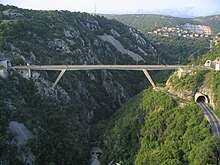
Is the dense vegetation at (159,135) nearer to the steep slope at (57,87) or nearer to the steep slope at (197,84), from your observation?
the steep slope at (197,84)

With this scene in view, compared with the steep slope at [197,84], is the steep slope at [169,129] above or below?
below

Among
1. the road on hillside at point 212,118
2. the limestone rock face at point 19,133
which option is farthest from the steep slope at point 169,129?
the limestone rock face at point 19,133

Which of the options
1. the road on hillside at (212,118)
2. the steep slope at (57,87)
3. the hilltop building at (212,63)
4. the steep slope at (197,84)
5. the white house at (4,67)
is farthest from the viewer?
the hilltop building at (212,63)

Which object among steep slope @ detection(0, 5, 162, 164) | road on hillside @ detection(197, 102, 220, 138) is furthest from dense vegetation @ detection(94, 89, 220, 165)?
steep slope @ detection(0, 5, 162, 164)

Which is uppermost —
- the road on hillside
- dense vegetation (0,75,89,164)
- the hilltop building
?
the hilltop building

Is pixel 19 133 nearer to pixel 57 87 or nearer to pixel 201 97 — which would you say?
pixel 57 87

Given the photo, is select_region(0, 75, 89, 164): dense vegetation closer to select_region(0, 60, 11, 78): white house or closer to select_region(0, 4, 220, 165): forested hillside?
select_region(0, 4, 220, 165): forested hillside
